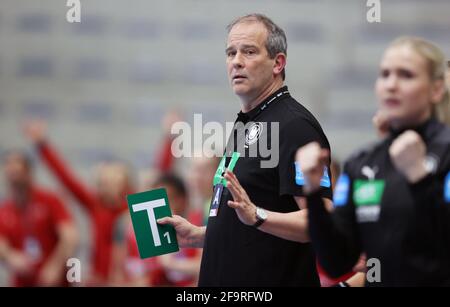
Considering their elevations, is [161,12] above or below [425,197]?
above

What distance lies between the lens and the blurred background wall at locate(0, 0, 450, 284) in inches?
352

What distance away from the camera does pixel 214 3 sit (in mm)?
9266

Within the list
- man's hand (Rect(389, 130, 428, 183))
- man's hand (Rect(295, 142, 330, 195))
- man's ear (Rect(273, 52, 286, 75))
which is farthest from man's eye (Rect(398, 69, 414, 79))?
man's ear (Rect(273, 52, 286, 75))

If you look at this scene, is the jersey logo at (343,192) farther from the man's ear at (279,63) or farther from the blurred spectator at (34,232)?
the blurred spectator at (34,232)

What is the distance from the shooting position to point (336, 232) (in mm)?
2893

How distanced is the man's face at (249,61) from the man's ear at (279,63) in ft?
0.05

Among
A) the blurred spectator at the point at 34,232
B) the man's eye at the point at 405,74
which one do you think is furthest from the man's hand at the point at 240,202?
→ the blurred spectator at the point at 34,232

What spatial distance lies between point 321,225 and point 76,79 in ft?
24.1

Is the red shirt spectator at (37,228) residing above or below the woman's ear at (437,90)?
below

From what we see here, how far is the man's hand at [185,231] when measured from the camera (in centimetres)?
393

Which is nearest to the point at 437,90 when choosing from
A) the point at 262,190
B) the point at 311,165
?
the point at 311,165

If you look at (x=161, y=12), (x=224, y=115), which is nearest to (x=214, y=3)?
(x=161, y=12)

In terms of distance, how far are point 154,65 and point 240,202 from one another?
6.50 metres
